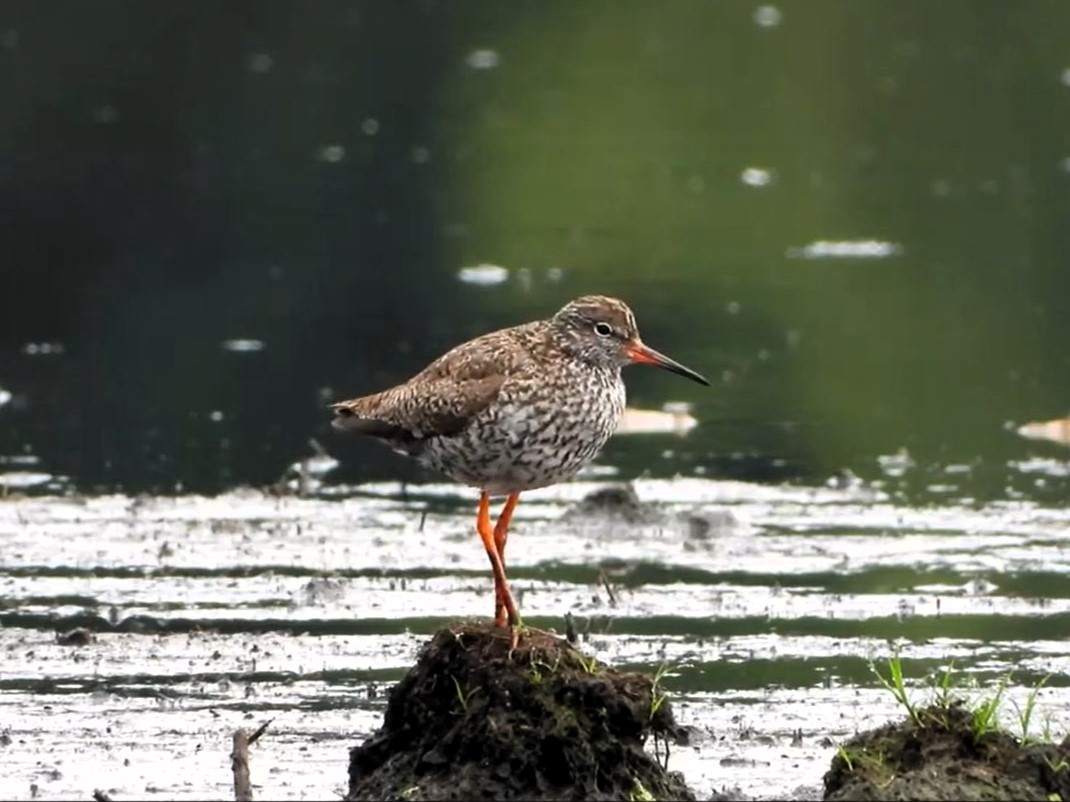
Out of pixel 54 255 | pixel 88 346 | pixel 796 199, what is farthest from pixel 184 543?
pixel 796 199

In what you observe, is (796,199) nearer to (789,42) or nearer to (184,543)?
(789,42)

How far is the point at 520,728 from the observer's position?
6.67m

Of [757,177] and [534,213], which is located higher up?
[757,177]

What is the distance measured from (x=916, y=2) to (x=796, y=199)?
33.4 ft

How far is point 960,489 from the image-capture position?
11.5m

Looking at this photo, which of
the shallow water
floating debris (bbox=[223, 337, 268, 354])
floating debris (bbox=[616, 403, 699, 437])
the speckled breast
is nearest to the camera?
the speckled breast

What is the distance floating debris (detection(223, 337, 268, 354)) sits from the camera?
1489cm

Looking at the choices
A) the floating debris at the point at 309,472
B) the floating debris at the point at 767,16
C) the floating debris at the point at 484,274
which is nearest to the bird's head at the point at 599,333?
the floating debris at the point at 309,472

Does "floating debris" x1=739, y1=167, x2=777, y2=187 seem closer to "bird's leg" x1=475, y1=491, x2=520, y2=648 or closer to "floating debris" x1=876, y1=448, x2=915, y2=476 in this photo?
"floating debris" x1=876, y1=448, x2=915, y2=476

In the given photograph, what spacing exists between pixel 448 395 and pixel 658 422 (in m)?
5.52

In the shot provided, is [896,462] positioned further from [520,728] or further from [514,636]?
[520,728]

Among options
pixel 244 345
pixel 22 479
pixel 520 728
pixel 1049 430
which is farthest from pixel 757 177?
pixel 520 728

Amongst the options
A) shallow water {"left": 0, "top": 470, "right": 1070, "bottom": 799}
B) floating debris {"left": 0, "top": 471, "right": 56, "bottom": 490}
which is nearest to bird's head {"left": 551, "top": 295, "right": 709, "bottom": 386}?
shallow water {"left": 0, "top": 470, "right": 1070, "bottom": 799}

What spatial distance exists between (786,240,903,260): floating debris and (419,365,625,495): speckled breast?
1063 cm
